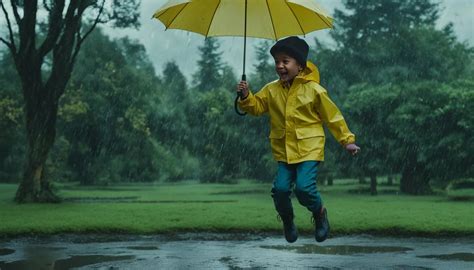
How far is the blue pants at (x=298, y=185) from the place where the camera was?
6941 millimetres

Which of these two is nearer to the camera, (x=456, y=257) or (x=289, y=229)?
(x=289, y=229)

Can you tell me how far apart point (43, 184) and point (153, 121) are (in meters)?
31.5

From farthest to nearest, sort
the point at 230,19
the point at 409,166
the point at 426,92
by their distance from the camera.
A: the point at 409,166 → the point at 426,92 → the point at 230,19

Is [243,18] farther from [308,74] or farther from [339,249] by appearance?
[339,249]

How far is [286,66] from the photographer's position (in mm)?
6984

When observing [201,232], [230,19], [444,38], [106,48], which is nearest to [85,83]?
[106,48]

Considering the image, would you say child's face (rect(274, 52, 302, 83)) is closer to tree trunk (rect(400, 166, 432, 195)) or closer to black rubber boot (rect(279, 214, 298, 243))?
black rubber boot (rect(279, 214, 298, 243))

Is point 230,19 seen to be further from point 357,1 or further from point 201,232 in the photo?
point 357,1

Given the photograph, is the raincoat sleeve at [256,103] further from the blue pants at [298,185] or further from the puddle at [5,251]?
the puddle at [5,251]

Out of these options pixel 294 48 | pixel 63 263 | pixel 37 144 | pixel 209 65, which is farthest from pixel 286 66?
pixel 209 65

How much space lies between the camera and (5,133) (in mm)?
41844

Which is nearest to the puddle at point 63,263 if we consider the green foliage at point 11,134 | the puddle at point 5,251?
the puddle at point 5,251

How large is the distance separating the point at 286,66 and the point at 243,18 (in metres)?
1.25

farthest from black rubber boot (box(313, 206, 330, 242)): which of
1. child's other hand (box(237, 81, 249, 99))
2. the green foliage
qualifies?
the green foliage
